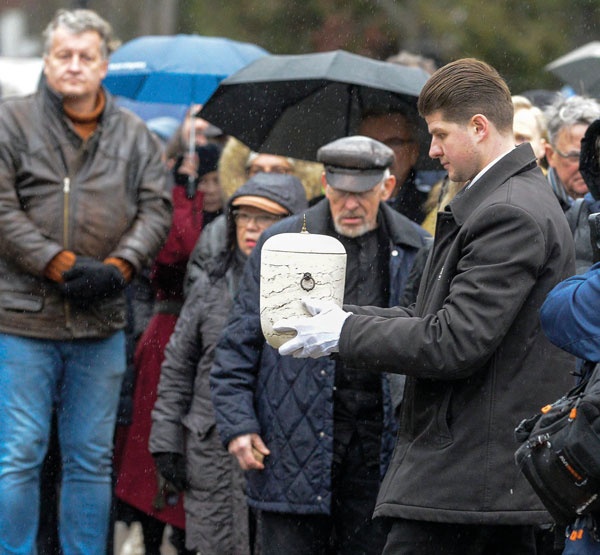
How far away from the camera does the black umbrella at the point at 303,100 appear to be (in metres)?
7.36

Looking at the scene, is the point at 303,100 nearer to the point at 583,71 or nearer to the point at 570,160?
the point at 570,160

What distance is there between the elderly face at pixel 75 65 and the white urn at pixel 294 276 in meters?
2.93

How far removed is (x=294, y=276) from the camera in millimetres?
4402

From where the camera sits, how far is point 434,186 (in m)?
7.49

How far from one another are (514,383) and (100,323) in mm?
2923

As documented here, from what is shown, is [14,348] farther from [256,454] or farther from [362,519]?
[362,519]

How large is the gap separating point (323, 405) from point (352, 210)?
83cm

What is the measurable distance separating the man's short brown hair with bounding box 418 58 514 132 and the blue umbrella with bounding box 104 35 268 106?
17.1ft

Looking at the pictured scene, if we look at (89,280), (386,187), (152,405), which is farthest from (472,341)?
(152,405)

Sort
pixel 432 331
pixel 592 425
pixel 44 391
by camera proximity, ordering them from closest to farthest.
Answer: pixel 592 425 → pixel 432 331 → pixel 44 391

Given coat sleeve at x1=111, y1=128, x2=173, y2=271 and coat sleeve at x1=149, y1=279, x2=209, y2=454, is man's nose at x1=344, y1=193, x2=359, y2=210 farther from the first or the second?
coat sleeve at x1=111, y1=128, x2=173, y2=271

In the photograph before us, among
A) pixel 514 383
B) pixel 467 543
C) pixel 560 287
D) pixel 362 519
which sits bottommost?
pixel 362 519

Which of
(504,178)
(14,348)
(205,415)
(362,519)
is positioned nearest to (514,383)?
(504,178)

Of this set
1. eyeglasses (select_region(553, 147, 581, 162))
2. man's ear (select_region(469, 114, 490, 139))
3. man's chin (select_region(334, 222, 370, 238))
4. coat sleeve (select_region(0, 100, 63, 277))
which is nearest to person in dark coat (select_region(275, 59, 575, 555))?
man's ear (select_region(469, 114, 490, 139))
